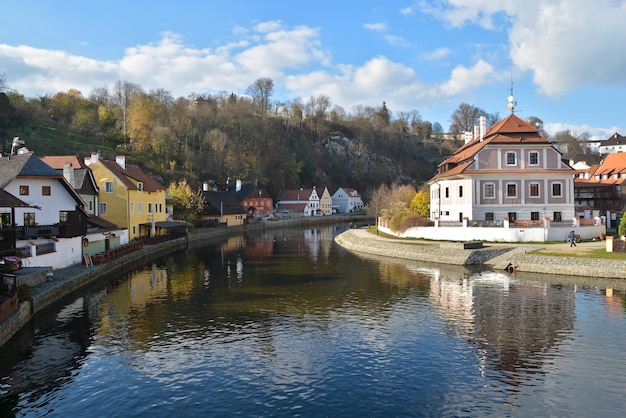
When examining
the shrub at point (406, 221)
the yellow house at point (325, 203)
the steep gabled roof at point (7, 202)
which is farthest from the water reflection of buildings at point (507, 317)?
the yellow house at point (325, 203)

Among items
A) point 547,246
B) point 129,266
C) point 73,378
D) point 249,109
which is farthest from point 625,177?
point 249,109

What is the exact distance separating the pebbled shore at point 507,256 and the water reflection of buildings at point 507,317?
143 inches

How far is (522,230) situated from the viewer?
39250 millimetres

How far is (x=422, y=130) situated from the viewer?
178000mm

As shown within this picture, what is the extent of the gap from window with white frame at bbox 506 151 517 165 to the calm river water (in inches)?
727

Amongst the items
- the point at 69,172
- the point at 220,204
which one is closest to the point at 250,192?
the point at 220,204

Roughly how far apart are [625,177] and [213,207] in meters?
56.6

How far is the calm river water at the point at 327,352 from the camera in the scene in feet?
42.2

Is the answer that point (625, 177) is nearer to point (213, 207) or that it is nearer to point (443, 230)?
point (443, 230)

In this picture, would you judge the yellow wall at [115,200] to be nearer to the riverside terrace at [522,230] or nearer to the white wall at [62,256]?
the white wall at [62,256]

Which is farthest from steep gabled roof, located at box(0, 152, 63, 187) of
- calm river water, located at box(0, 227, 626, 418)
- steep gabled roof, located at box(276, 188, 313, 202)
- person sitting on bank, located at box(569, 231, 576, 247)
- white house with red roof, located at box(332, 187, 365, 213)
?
white house with red roof, located at box(332, 187, 365, 213)

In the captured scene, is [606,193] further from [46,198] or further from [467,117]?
[467,117]

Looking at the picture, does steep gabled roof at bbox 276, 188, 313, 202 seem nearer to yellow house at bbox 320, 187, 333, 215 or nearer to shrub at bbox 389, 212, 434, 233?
yellow house at bbox 320, 187, 333, 215

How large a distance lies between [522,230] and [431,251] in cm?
777
